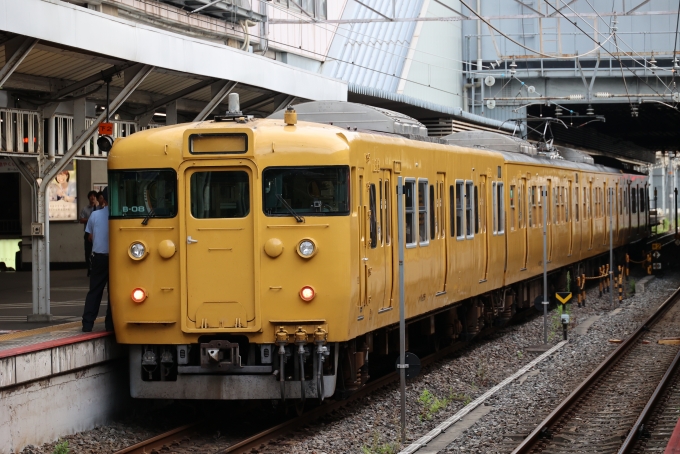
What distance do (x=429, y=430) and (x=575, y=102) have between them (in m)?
24.4

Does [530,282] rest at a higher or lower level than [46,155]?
lower

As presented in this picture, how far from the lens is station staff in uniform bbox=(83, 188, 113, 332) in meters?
11.2

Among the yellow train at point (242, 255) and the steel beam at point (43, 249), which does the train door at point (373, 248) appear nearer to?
the yellow train at point (242, 255)

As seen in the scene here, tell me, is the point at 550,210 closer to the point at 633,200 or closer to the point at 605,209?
the point at 605,209

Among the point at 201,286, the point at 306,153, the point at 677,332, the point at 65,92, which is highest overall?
the point at 65,92

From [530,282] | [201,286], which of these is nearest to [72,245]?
[530,282]

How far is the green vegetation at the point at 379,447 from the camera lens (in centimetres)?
949

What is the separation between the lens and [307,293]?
33.1 ft

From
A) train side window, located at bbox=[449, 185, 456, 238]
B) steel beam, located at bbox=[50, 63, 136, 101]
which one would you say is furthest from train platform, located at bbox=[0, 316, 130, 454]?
train side window, located at bbox=[449, 185, 456, 238]

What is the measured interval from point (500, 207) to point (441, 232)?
3925 mm

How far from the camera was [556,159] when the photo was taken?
2403 cm

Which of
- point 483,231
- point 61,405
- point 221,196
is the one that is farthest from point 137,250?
point 483,231

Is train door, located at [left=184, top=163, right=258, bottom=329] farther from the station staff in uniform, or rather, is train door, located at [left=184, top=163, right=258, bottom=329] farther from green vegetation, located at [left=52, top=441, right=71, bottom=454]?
green vegetation, located at [left=52, top=441, right=71, bottom=454]

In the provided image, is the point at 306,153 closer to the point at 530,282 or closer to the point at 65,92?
the point at 65,92
